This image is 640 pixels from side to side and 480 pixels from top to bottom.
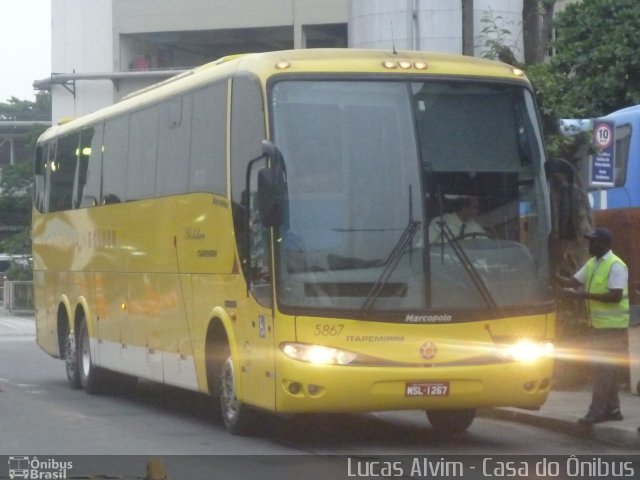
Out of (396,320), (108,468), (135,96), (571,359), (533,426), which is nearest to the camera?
(108,468)

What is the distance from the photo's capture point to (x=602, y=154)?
16984mm

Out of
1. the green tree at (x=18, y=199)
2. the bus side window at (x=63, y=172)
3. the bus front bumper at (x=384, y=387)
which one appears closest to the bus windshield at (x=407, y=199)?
the bus front bumper at (x=384, y=387)

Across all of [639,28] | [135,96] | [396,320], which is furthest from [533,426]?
[639,28]

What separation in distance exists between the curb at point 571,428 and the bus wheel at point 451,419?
2.85 ft

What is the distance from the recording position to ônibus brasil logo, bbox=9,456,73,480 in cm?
1005

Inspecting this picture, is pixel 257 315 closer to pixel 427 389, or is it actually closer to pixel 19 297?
pixel 427 389

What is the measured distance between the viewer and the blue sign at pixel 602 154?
1675 cm

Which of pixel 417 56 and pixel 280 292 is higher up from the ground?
pixel 417 56

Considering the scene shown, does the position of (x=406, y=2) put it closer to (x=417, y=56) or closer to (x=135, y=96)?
(x=135, y=96)

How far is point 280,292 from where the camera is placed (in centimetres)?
1177

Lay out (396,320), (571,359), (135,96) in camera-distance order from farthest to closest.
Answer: (135,96) < (571,359) < (396,320)

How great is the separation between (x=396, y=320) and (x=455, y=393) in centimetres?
85

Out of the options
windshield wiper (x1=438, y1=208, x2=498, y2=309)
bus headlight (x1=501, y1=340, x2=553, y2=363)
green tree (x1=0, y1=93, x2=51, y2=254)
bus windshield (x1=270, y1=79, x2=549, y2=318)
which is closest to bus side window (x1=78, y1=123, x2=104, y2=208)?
bus windshield (x1=270, y1=79, x2=549, y2=318)

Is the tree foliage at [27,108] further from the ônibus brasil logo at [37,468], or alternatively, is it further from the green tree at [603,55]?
the ônibus brasil logo at [37,468]
